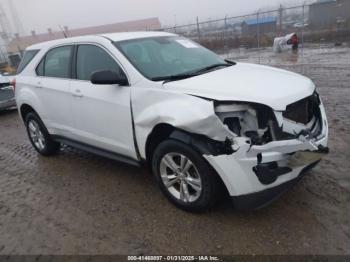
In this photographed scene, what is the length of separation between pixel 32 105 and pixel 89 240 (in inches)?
116

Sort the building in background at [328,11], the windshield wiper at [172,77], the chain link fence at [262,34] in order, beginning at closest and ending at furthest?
1. the windshield wiper at [172,77]
2. the chain link fence at [262,34]
3. the building in background at [328,11]

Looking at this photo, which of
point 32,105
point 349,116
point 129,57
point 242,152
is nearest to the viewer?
point 242,152

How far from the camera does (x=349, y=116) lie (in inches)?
234

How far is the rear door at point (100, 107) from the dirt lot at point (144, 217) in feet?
1.91

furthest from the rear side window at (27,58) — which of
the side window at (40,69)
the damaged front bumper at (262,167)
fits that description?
the damaged front bumper at (262,167)

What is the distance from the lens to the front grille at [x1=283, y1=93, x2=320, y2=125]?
3.11 meters

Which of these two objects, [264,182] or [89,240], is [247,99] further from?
[89,240]

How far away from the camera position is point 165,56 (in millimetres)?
4062

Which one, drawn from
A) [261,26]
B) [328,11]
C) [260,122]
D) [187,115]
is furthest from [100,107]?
[328,11]

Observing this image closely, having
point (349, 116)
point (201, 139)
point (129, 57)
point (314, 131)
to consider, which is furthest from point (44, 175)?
point (349, 116)

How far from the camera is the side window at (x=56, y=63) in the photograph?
4574 mm

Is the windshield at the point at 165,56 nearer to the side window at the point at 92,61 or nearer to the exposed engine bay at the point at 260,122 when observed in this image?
the side window at the point at 92,61

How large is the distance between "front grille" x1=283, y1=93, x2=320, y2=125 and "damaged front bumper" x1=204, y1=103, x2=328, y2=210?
0.89ft

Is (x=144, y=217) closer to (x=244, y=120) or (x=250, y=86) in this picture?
(x=244, y=120)
